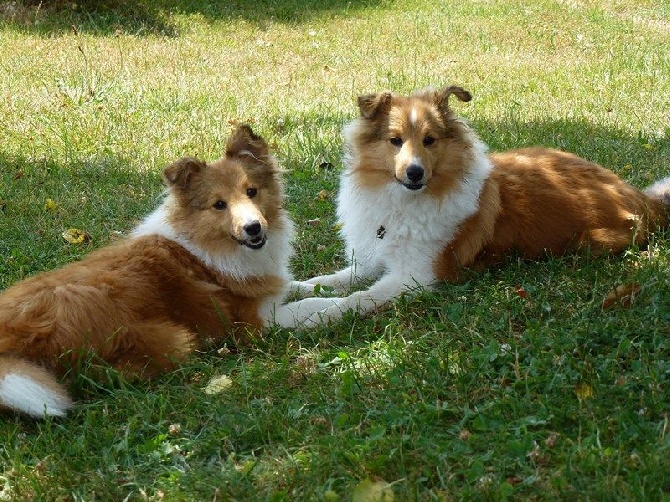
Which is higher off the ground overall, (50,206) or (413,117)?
(413,117)

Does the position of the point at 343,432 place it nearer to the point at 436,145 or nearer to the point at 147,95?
the point at 436,145

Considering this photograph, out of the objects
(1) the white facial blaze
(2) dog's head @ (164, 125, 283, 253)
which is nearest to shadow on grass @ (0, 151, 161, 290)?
(2) dog's head @ (164, 125, 283, 253)

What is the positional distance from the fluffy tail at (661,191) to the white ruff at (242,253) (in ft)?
9.03

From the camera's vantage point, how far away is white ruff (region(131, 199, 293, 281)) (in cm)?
538

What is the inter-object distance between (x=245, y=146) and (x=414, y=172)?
1113mm

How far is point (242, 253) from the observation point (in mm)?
5441

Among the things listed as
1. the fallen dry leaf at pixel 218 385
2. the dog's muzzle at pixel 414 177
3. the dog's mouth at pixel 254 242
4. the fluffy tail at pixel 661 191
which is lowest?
the fallen dry leaf at pixel 218 385

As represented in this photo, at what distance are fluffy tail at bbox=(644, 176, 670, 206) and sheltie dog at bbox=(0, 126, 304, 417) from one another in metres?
2.75

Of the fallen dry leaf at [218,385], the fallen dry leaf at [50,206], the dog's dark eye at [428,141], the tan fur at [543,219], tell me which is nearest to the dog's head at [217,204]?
the fallen dry leaf at [218,385]

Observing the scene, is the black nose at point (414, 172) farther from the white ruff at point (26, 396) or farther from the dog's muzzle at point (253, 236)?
the white ruff at point (26, 396)

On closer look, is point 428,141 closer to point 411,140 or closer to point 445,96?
point 411,140

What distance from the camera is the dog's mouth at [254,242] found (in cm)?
526

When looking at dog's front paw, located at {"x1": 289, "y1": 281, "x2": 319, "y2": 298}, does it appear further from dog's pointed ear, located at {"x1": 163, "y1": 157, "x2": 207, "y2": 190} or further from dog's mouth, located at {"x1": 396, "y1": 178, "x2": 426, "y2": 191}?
dog's pointed ear, located at {"x1": 163, "y1": 157, "x2": 207, "y2": 190}

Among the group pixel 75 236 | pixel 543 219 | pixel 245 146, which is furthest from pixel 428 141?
pixel 75 236
